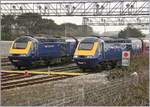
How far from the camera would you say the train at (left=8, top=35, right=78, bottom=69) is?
26578 millimetres

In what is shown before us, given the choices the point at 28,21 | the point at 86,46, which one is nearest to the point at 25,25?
the point at 28,21

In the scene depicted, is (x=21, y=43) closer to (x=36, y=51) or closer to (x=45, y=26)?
(x=36, y=51)

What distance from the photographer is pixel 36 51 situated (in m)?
27.2

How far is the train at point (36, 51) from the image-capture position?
26.6 meters

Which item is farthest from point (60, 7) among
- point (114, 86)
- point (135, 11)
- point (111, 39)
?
point (114, 86)

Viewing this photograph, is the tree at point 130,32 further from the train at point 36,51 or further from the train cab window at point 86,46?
the train cab window at point 86,46

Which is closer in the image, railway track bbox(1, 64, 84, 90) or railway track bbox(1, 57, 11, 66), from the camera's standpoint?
railway track bbox(1, 64, 84, 90)

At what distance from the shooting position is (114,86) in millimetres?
11305

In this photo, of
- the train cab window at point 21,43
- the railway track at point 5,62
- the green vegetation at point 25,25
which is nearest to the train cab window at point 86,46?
the train cab window at point 21,43

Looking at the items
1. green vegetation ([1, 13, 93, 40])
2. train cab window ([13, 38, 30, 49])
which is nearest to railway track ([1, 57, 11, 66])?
train cab window ([13, 38, 30, 49])

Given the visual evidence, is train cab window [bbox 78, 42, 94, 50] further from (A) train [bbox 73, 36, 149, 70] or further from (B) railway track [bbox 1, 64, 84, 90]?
(B) railway track [bbox 1, 64, 84, 90]

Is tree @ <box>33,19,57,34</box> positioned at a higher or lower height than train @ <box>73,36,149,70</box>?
higher

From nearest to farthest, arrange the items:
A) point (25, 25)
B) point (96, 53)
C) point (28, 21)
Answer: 1. point (96, 53)
2. point (28, 21)
3. point (25, 25)

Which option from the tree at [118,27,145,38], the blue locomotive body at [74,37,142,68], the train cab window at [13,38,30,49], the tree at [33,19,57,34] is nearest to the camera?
the blue locomotive body at [74,37,142,68]
